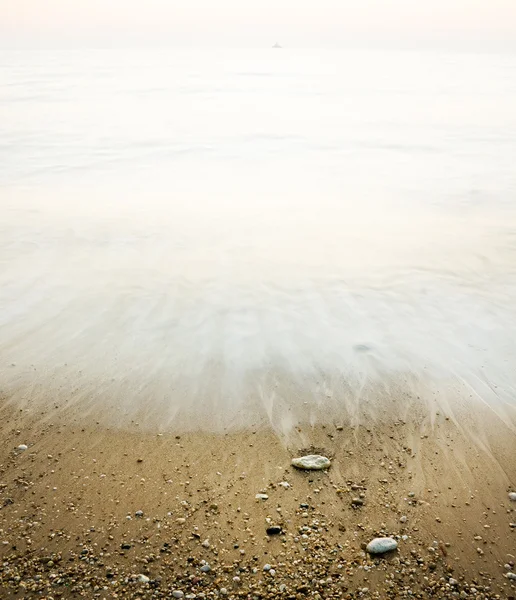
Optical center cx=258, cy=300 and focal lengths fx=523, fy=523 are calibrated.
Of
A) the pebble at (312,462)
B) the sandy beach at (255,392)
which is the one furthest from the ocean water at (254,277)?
the pebble at (312,462)

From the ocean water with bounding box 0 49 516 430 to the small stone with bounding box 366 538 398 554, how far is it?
1.25m

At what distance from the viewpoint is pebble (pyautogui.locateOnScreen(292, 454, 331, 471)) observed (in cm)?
358

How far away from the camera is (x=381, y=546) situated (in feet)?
9.68

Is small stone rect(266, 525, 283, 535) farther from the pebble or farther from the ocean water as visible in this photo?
the ocean water

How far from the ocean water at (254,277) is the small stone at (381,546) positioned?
125 cm

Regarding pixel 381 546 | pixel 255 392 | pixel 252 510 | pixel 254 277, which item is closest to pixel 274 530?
pixel 252 510

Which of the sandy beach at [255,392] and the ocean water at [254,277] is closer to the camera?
the sandy beach at [255,392]

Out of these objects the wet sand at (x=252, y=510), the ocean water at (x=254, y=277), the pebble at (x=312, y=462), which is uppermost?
the ocean water at (x=254, y=277)

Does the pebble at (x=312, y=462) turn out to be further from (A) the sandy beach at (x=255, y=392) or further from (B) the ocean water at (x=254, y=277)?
(B) the ocean water at (x=254, y=277)

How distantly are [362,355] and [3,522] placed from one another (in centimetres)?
334

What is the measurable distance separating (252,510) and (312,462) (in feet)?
1.92

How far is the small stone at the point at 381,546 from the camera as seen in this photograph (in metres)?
2.94

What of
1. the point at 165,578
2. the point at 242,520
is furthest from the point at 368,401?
the point at 165,578

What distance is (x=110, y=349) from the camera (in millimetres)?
5137
